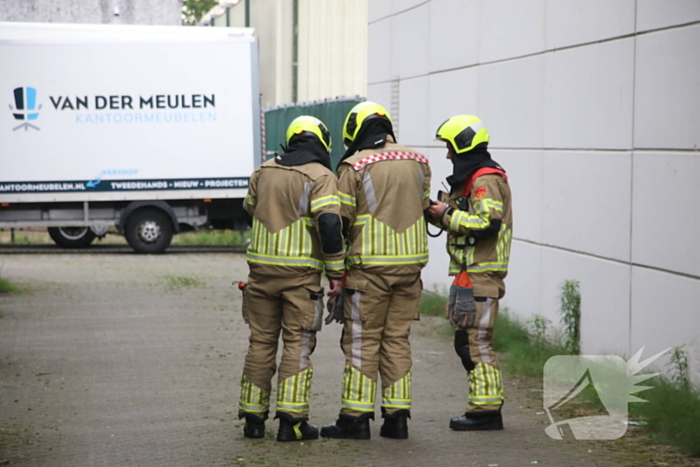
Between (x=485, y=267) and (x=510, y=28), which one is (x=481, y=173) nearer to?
(x=485, y=267)

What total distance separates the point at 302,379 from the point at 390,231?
3.29ft

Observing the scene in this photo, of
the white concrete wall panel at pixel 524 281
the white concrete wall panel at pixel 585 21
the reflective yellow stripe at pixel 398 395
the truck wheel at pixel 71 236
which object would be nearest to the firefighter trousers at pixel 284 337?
the reflective yellow stripe at pixel 398 395

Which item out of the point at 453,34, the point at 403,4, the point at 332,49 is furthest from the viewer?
the point at 332,49

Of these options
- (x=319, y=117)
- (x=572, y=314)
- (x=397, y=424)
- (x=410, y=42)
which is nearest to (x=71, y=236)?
(x=319, y=117)

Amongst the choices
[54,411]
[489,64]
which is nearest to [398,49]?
[489,64]

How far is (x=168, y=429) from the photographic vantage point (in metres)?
6.27

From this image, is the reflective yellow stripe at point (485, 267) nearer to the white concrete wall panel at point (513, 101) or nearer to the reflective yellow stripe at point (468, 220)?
the reflective yellow stripe at point (468, 220)

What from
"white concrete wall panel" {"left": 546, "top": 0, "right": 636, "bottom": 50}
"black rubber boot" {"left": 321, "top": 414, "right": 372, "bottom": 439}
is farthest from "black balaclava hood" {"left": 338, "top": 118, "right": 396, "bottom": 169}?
"white concrete wall panel" {"left": 546, "top": 0, "right": 636, "bottom": 50}

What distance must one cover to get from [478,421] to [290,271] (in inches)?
57.8

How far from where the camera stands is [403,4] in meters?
12.6

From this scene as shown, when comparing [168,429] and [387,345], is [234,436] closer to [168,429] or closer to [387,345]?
[168,429]

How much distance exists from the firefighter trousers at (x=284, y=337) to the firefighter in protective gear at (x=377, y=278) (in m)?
0.24

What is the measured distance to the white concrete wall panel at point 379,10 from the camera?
43.4ft

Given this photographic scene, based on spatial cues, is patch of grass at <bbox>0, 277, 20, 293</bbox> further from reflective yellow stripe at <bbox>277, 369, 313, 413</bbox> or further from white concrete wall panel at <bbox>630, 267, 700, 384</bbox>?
white concrete wall panel at <bbox>630, 267, 700, 384</bbox>
